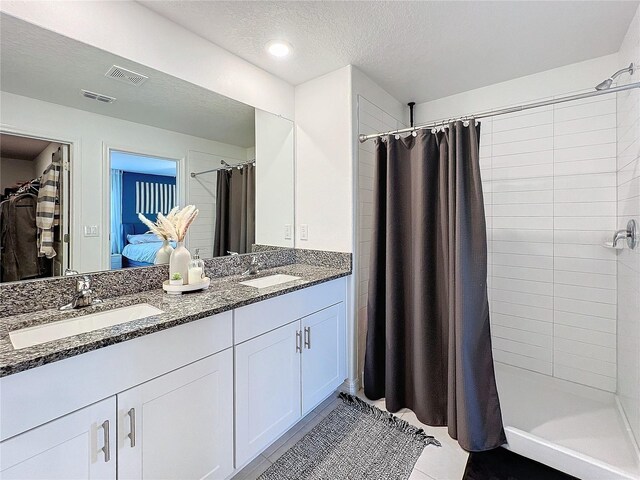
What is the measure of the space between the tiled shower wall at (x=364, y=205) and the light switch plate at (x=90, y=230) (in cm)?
158

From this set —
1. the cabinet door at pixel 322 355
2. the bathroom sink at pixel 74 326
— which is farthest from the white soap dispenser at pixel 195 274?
the cabinet door at pixel 322 355

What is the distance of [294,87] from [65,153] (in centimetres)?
165

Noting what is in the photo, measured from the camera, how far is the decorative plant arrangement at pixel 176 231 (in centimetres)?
163

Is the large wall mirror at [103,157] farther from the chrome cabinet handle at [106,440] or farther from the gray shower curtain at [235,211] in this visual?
the chrome cabinet handle at [106,440]

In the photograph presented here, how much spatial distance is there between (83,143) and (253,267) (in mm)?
1189

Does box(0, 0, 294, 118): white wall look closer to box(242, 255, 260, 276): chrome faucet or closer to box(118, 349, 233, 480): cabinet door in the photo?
box(242, 255, 260, 276): chrome faucet

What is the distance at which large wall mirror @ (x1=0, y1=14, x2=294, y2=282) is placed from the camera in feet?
4.28

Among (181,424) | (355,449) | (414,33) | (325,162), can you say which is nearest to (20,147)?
(181,424)

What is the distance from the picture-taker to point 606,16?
1.63m

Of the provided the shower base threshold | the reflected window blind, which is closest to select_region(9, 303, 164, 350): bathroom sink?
the reflected window blind

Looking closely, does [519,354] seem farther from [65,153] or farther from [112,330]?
[65,153]

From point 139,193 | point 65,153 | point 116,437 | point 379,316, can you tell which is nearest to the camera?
point 116,437

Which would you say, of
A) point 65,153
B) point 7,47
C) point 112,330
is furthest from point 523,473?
point 7,47

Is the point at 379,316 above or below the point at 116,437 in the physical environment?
above
